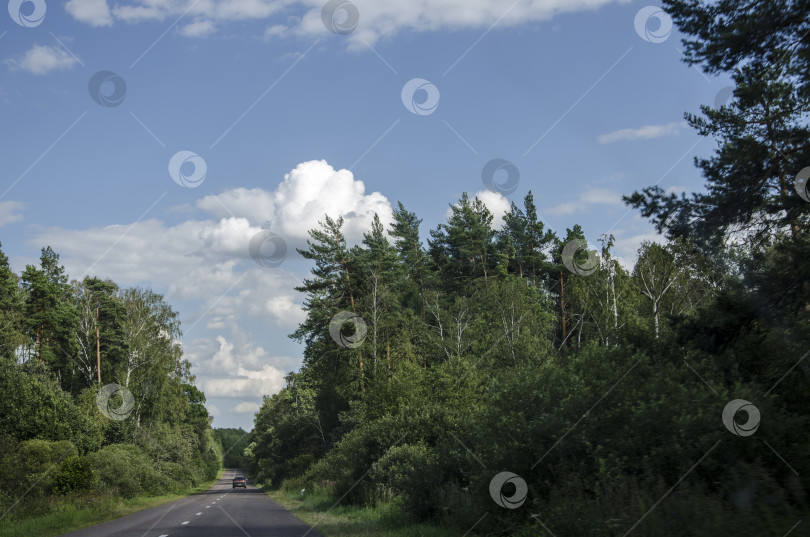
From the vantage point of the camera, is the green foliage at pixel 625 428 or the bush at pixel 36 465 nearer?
the green foliage at pixel 625 428

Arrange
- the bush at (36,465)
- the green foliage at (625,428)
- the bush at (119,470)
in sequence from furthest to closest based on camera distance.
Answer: the bush at (119,470) → the bush at (36,465) → the green foliage at (625,428)

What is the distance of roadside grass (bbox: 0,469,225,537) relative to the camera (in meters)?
18.0

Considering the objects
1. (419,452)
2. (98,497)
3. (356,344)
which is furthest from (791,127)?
(356,344)

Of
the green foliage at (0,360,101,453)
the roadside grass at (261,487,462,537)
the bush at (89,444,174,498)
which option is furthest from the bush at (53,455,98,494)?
the roadside grass at (261,487,462,537)

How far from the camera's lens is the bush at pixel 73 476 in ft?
96.9

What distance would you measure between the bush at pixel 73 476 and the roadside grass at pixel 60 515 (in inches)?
50.0

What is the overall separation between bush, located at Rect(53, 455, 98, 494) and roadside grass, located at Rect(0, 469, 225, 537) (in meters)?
→ 1.27

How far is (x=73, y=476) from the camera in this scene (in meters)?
29.9

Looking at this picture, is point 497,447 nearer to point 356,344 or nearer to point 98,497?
point 98,497

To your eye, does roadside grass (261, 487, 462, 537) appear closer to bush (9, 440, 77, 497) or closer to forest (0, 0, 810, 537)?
forest (0, 0, 810, 537)

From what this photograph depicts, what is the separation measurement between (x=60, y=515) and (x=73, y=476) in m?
9.72

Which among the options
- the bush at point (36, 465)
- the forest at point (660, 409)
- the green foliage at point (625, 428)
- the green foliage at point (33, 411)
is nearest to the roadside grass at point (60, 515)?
the forest at point (660, 409)

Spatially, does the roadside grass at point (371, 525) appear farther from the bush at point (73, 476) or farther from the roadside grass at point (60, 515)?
the bush at point (73, 476)

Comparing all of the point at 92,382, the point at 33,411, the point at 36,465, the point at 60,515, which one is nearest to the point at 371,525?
the point at 60,515
